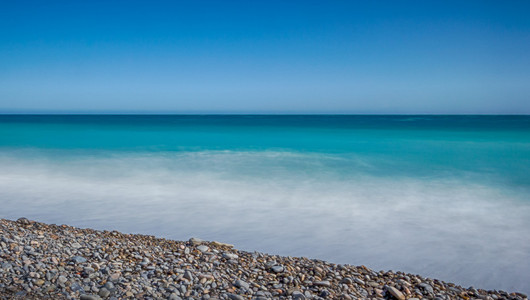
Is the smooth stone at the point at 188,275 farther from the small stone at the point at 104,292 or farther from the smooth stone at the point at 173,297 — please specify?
the small stone at the point at 104,292

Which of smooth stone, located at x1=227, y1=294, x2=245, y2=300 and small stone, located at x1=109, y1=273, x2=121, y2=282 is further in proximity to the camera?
small stone, located at x1=109, y1=273, x2=121, y2=282

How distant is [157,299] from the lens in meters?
2.59

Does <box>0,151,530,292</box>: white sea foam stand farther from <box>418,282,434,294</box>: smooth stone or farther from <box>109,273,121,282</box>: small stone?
<box>109,273,121,282</box>: small stone

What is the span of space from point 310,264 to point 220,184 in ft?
16.5

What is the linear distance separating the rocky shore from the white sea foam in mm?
802

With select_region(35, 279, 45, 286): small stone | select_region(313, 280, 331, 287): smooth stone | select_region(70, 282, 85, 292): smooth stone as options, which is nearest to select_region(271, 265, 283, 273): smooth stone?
select_region(313, 280, 331, 287): smooth stone

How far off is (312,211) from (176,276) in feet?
11.0

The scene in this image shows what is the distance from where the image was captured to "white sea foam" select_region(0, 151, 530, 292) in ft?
13.8

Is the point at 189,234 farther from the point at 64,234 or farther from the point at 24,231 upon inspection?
the point at 24,231

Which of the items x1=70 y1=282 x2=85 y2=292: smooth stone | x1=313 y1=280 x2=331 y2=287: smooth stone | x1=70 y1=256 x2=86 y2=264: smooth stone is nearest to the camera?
x1=70 y1=282 x2=85 y2=292: smooth stone

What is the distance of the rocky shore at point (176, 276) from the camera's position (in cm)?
269

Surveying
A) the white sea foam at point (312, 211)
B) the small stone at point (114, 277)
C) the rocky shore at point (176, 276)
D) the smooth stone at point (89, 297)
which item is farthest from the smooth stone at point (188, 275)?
the white sea foam at point (312, 211)

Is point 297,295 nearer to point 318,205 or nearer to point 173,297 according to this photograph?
point 173,297

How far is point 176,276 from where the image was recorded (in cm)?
295
